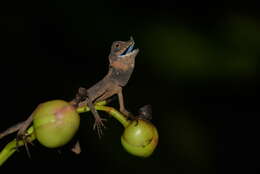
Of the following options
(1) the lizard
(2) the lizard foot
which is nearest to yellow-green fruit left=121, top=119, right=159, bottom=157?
(1) the lizard

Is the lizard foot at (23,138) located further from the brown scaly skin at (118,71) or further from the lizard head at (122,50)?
the lizard head at (122,50)

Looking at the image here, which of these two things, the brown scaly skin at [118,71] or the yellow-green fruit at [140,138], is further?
the brown scaly skin at [118,71]

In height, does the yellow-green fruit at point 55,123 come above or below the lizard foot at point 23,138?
above

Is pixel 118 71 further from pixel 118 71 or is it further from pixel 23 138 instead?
pixel 23 138

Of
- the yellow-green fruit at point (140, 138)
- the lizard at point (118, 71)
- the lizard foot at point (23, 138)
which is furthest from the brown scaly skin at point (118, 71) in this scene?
the lizard foot at point (23, 138)

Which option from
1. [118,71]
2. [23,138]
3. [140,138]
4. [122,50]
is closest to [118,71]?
[118,71]

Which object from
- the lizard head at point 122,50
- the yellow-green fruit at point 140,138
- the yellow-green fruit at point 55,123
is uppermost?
the lizard head at point 122,50
